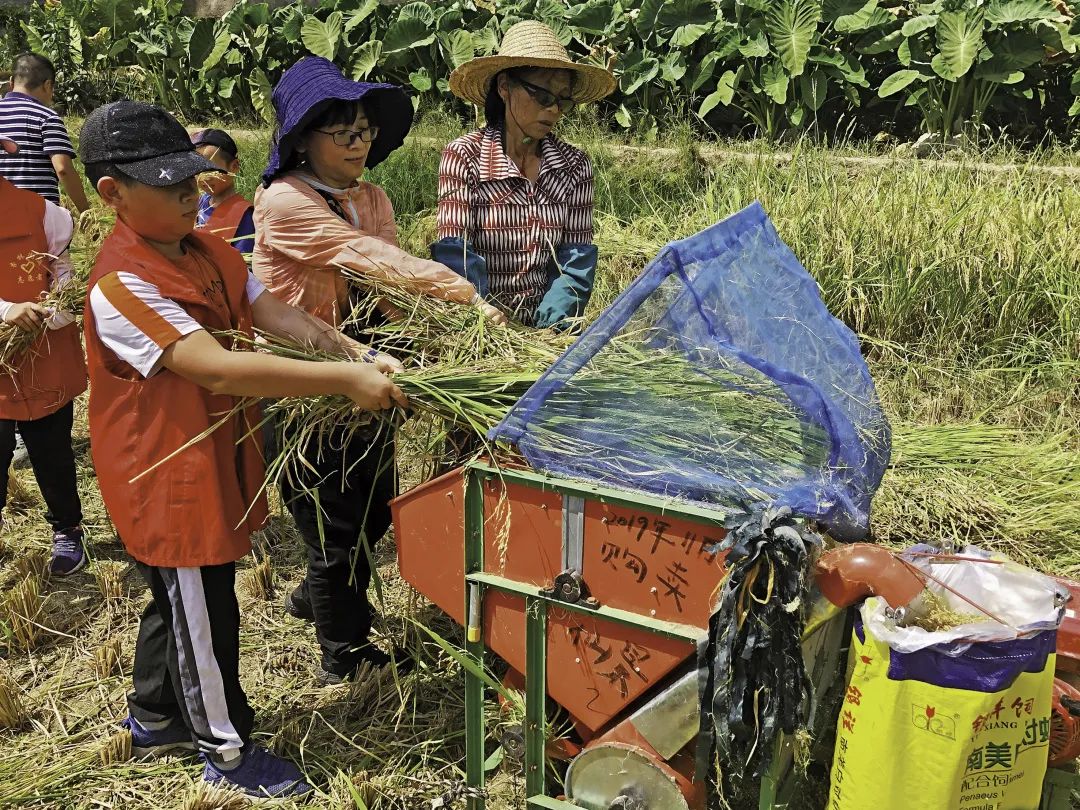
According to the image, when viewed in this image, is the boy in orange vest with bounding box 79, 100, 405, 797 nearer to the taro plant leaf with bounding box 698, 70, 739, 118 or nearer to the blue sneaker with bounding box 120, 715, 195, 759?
the blue sneaker with bounding box 120, 715, 195, 759

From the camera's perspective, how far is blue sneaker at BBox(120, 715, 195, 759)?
2.81 m

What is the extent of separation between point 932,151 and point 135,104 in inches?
259

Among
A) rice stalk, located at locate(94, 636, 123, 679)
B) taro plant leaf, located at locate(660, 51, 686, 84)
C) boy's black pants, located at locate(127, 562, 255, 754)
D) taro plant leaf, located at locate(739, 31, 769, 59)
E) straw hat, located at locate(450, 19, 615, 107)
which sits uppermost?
taro plant leaf, located at locate(739, 31, 769, 59)

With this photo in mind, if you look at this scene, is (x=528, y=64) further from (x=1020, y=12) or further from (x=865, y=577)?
(x=1020, y=12)

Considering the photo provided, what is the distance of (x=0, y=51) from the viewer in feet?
47.4

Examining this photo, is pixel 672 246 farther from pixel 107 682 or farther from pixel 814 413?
pixel 107 682

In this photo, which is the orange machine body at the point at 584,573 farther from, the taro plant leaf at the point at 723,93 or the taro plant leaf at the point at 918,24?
the taro plant leaf at the point at 918,24

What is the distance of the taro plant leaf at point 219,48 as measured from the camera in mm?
11930

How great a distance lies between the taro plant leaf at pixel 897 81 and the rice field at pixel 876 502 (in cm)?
170

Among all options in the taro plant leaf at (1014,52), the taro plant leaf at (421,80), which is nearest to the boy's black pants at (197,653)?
the taro plant leaf at (1014,52)

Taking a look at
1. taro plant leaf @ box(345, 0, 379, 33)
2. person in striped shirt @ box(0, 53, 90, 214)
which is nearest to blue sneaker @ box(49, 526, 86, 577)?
person in striped shirt @ box(0, 53, 90, 214)

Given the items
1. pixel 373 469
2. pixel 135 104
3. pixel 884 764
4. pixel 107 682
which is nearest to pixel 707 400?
pixel 884 764

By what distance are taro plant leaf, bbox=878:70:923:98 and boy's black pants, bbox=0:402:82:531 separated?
7009mm

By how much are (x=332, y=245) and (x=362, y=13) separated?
9.37 meters
